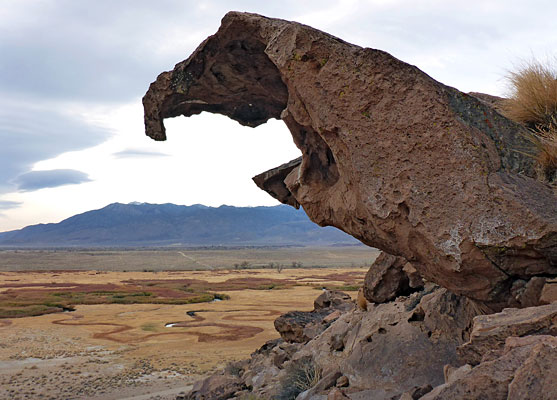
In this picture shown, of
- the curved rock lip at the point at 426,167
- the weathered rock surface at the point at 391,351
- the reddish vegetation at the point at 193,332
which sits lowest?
the reddish vegetation at the point at 193,332

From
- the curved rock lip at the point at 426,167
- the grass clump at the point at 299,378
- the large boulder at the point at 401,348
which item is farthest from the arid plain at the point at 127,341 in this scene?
the curved rock lip at the point at 426,167

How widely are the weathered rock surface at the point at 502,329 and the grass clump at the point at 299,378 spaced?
4459 mm

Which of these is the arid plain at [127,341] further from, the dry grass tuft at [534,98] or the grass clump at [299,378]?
the dry grass tuft at [534,98]

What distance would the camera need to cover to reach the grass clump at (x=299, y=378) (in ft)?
28.9

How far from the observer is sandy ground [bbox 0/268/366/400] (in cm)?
1617

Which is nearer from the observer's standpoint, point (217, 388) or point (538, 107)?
point (538, 107)

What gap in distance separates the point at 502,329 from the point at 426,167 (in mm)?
2337

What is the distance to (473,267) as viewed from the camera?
616cm

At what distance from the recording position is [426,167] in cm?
630

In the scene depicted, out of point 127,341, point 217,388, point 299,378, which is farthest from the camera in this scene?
point 127,341

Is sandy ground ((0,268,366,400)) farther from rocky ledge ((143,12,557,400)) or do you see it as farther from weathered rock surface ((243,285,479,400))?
rocky ledge ((143,12,557,400))

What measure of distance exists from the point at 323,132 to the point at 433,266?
258 cm

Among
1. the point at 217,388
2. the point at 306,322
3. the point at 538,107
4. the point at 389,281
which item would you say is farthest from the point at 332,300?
the point at 538,107

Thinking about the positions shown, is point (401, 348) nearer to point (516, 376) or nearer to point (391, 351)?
point (391, 351)
